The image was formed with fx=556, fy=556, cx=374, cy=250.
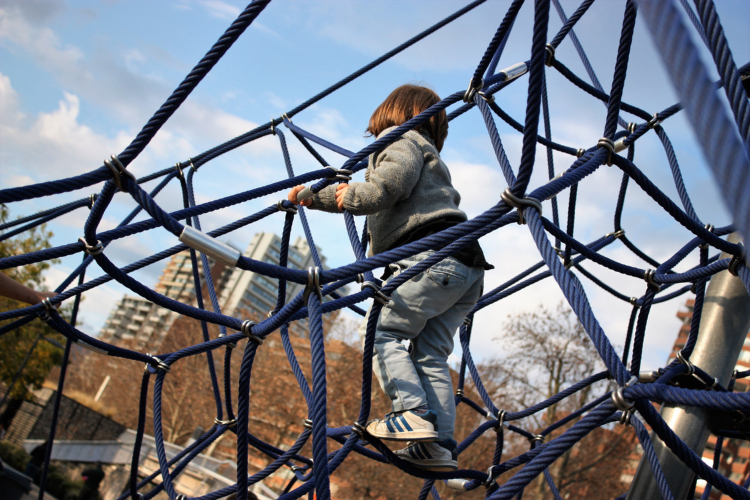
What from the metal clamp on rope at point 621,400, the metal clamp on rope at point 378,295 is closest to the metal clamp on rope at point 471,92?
the metal clamp on rope at point 378,295

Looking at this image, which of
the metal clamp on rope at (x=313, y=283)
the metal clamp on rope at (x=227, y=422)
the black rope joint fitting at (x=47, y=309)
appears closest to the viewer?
the metal clamp on rope at (x=313, y=283)

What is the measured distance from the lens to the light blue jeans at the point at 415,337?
1479mm

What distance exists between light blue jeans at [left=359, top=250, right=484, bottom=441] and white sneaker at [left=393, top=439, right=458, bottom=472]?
24mm

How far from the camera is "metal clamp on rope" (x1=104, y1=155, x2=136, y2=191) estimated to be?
1069mm

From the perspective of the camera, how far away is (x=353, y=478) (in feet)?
38.9

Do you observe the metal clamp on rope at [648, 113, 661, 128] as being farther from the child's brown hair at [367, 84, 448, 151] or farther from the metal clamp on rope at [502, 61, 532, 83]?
the child's brown hair at [367, 84, 448, 151]

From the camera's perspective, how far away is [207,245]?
1.13 m

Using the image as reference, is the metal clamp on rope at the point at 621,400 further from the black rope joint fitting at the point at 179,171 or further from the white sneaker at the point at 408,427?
the black rope joint fitting at the point at 179,171

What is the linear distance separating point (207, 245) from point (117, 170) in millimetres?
222

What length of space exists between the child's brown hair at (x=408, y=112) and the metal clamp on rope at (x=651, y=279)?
78 cm

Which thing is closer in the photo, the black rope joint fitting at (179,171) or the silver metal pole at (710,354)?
the silver metal pole at (710,354)

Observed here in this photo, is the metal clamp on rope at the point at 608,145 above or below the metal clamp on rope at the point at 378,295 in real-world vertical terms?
above

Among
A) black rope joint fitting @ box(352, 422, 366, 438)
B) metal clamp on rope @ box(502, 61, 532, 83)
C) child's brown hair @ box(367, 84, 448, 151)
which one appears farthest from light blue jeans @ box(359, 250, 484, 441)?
metal clamp on rope @ box(502, 61, 532, 83)

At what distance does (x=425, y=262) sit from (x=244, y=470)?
0.64 meters
